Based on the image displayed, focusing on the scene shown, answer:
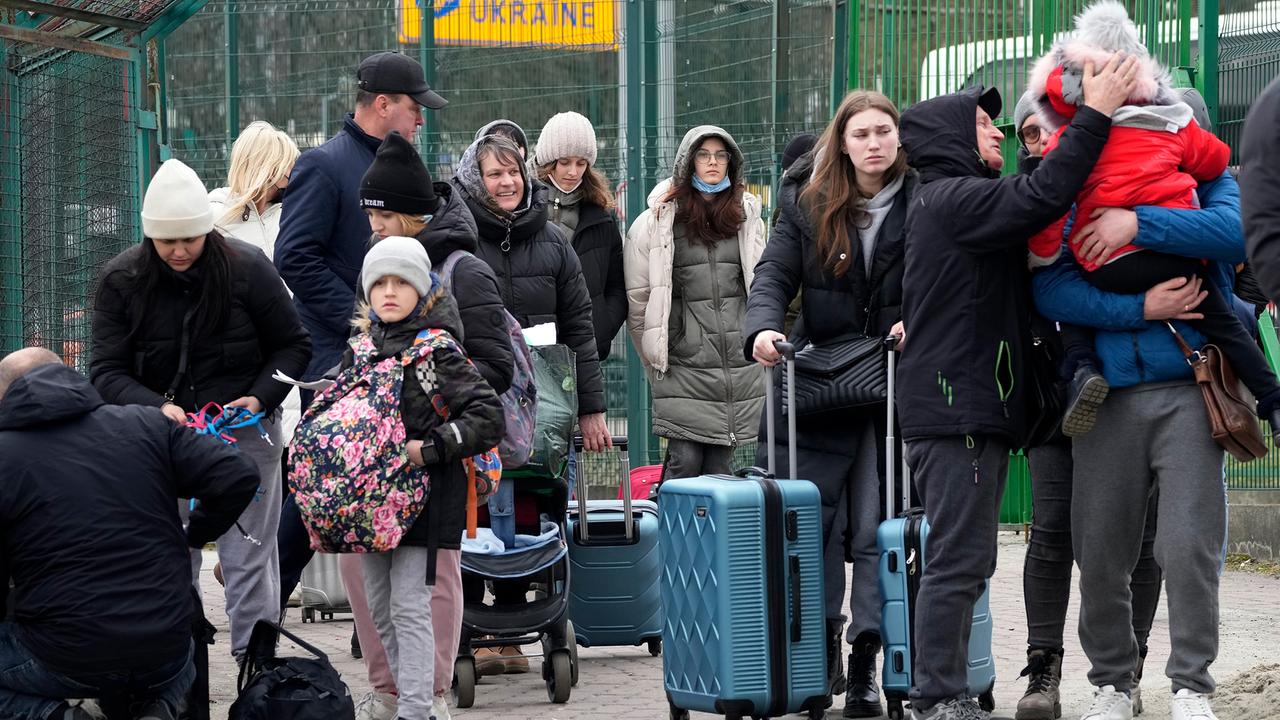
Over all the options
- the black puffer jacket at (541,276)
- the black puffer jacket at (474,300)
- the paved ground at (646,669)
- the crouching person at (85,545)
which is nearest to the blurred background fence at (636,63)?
the paved ground at (646,669)

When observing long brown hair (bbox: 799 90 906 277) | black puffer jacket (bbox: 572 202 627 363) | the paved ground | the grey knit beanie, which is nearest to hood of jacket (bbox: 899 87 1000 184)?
the grey knit beanie

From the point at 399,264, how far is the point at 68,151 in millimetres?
3132

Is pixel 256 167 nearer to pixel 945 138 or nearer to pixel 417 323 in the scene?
pixel 417 323

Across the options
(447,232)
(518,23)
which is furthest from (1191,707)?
(518,23)

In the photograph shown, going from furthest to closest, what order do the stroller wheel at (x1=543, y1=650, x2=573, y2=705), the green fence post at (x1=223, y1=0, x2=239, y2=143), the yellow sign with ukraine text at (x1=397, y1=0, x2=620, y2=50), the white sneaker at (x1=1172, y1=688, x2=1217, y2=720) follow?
the green fence post at (x1=223, y1=0, x2=239, y2=143), the yellow sign with ukraine text at (x1=397, y1=0, x2=620, y2=50), the stroller wheel at (x1=543, y1=650, x2=573, y2=705), the white sneaker at (x1=1172, y1=688, x2=1217, y2=720)

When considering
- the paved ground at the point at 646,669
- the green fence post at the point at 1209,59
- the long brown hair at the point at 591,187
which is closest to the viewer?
the paved ground at the point at 646,669

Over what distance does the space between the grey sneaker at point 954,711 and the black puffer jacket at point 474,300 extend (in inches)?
66.4

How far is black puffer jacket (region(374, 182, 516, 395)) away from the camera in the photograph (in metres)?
5.86

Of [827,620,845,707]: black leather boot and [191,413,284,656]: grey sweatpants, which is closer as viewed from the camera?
[827,620,845,707]: black leather boot

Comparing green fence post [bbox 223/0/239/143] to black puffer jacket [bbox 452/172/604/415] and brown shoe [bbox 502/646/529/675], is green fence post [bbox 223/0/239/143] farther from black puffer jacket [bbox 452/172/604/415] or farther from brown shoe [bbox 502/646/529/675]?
brown shoe [bbox 502/646/529/675]

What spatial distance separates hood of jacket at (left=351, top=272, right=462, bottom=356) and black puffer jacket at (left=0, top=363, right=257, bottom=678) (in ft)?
2.69

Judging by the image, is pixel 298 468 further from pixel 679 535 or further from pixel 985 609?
pixel 985 609

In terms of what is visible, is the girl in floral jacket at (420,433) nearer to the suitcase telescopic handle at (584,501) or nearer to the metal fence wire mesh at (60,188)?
the suitcase telescopic handle at (584,501)

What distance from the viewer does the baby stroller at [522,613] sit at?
638 centimetres
